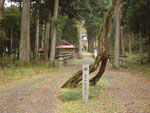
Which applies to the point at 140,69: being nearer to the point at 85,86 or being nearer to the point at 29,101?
the point at 85,86

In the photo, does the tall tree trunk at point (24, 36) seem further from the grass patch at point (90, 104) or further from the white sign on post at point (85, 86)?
the white sign on post at point (85, 86)

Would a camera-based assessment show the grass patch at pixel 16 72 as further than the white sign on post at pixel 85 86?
Yes

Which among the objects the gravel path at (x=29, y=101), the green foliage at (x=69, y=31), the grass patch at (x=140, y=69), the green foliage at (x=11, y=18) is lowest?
the gravel path at (x=29, y=101)

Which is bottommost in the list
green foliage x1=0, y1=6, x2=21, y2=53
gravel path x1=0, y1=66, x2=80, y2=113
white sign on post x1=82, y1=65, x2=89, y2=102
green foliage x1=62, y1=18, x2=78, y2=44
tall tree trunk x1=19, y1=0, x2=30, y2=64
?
gravel path x1=0, y1=66, x2=80, y2=113

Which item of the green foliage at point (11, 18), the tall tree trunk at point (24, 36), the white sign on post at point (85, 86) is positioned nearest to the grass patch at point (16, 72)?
the tall tree trunk at point (24, 36)

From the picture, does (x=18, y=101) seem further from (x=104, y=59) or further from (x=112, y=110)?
(x=104, y=59)

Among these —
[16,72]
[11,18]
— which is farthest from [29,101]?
[11,18]

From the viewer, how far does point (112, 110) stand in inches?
159

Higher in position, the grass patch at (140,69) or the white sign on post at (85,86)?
the white sign on post at (85,86)

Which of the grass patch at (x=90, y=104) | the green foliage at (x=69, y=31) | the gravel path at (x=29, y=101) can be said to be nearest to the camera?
the grass patch at (x=90, y=104)

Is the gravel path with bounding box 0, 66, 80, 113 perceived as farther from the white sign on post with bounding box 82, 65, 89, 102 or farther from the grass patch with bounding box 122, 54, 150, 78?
the grass patch with bounding box 122, 54, 150, 78

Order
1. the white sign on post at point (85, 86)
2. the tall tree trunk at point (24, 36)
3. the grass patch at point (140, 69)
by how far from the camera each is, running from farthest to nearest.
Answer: the tall tree trunk at point (24, 36) < the grass patch at point (140, 69) < the white sign on post at point (85, 86)

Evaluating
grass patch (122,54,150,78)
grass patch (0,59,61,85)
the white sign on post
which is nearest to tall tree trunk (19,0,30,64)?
grass patch (0,59,61,85)

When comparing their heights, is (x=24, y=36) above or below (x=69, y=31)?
below
